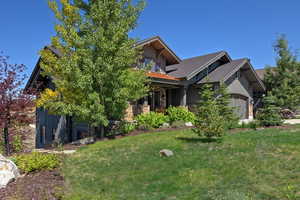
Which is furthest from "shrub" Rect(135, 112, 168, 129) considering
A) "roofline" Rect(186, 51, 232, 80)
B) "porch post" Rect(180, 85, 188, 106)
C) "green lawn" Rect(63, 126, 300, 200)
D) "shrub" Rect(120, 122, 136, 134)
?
"green lawn" Rect(63, 126, 300, 200)

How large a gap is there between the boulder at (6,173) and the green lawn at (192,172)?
51.5 inches

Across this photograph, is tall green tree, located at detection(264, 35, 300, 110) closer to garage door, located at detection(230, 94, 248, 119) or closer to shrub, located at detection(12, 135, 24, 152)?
garage door, located at detection(230, 94, 248, 119)

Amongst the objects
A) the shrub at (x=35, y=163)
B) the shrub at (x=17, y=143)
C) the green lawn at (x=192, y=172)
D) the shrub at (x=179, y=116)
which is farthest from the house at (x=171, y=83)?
the shrub at (x=35, y=163)

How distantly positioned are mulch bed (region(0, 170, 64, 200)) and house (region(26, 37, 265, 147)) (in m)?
9.07

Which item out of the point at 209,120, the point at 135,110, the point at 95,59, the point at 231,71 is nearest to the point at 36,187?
the point at 209,120

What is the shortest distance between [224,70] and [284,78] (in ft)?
23.7

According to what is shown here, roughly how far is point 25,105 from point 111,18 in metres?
5.98

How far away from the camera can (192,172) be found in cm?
604

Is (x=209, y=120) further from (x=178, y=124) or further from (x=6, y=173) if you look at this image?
(x=6, y=173)

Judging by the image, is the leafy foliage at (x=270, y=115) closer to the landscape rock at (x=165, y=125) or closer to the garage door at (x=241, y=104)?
the landscape rock at (x=165, y=125)

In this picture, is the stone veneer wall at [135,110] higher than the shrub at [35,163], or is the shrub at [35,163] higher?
the stone veneer wall at [135,110]

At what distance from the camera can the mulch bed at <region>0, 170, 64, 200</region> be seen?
514 centimetres

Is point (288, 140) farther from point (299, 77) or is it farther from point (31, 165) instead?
point (299, 77)

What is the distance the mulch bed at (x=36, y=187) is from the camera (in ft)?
16.9
